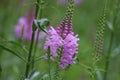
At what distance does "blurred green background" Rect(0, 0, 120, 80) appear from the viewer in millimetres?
3631

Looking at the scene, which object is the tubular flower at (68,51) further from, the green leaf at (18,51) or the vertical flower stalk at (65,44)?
the green leaf at (18,51)

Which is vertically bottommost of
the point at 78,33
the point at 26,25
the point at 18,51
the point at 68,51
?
the point at 78,33

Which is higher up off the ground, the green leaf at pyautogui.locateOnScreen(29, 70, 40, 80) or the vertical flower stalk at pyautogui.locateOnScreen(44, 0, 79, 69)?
the vertical flower stalk at pyautogui.locateOnScreen(44, 0, 79, 69)

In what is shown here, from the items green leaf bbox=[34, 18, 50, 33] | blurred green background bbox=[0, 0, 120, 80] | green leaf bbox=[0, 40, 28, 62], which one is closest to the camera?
green leaf bbox=[34, 18, 50, 33]

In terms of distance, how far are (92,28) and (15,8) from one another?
5.46 feet

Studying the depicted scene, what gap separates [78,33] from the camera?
593 centimetres

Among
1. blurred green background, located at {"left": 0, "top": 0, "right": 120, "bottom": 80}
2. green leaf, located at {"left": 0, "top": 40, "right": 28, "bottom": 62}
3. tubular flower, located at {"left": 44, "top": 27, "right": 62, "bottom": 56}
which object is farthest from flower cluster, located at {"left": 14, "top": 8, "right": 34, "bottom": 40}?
tubular flower, located at {"left": 44, "top": 27, "right": 62, "bottom": 56}

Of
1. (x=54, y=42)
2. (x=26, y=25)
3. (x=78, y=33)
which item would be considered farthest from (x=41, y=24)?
(x=78, y=33)

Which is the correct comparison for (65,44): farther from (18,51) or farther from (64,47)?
(18,51)

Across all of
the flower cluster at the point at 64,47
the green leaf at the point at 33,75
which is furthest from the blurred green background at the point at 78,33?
the flower cluster at the point at 64,47

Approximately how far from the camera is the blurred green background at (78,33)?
3.63 m

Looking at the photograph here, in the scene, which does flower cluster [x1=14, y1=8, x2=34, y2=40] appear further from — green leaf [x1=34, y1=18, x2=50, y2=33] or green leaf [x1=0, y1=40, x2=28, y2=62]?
green leaf [x1=34, y1=18, x2=50, y2=33]

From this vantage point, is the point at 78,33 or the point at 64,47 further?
the point at 78,33

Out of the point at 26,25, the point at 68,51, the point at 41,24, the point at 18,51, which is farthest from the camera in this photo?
the point at 26,25
